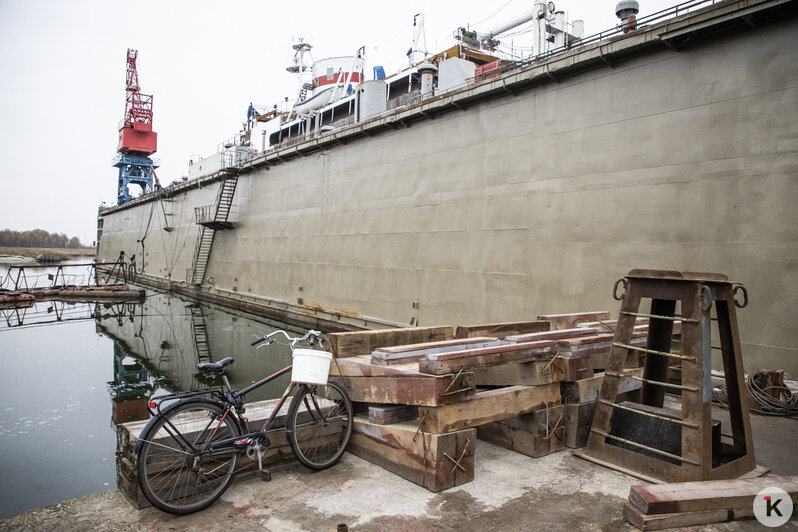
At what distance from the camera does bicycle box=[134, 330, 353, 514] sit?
327 centimetres

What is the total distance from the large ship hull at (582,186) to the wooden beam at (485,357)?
5235 millimetres

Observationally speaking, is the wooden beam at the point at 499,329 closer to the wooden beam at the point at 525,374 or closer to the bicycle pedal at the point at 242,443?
the wooden beam at the point at 525,374

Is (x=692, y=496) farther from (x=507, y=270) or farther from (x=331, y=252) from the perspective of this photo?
(x=331, y=252)

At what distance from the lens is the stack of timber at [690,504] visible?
3.04 metres

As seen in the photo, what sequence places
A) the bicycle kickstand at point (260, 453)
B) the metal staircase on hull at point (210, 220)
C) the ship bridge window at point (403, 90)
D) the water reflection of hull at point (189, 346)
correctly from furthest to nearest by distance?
the metal staircase on hull at point (210, 220)
the ship bridge window at point (403, 90)
the water reflection of hull at point (189, 346)
the bicycle kickstand at point (260, 453)

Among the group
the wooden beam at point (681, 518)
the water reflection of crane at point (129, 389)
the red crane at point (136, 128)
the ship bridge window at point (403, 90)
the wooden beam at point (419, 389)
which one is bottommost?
the water reflection of crane at point (129, 389)

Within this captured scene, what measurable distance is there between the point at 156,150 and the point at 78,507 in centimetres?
5652

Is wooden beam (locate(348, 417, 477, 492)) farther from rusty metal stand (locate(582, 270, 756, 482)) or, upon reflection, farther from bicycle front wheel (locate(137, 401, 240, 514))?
rusty metal stand (locate(582, 270, 756, 482))

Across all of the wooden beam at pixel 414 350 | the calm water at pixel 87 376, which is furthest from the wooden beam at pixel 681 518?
the calm water at pixel 87 376

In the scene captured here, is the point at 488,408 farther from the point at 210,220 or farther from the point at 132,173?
the point at 132,173

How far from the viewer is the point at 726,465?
368cm

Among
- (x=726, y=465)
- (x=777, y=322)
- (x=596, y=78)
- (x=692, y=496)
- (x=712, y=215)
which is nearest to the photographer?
(x=692, y=496)

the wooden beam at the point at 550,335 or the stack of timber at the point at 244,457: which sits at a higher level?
the wooden beam at the point at 550,335

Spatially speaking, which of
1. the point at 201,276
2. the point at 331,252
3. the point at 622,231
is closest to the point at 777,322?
the point at 622,231
